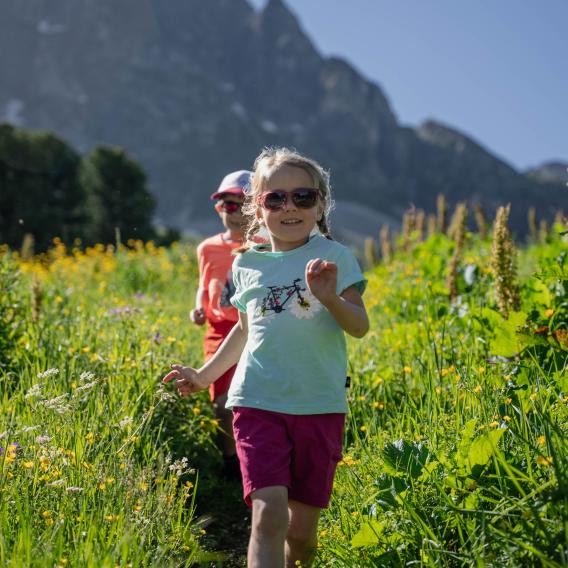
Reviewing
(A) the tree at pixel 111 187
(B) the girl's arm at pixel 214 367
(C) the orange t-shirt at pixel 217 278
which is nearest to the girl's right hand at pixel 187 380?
(B) the girl's arm at pixel 214 367

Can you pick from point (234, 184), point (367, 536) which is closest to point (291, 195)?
point (367, 536)

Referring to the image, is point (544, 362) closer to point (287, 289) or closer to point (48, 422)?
point (287, 289)

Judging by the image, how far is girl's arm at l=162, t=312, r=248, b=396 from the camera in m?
2.83

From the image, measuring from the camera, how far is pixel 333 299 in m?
2.38

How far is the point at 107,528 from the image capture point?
242 centimetres

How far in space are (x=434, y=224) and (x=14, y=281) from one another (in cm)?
541

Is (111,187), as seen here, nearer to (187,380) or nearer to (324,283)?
(187,380)

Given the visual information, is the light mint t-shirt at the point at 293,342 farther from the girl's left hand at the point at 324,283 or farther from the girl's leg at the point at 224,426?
the girl's leg at the point at 224,426

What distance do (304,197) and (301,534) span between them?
4.23 ft

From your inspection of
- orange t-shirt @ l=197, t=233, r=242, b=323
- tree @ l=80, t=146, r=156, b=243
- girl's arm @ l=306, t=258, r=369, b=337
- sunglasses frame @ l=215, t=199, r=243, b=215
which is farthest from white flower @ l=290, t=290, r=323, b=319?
tree @ l=80, t=146, r=156, b=243

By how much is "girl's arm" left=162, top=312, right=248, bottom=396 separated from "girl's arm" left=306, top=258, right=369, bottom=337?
543mm

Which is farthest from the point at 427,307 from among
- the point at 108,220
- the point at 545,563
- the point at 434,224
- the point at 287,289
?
the point at 108,220

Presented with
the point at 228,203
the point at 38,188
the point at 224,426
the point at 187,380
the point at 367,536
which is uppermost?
the point at 38,188

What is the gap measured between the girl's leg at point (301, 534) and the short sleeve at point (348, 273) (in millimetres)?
826
